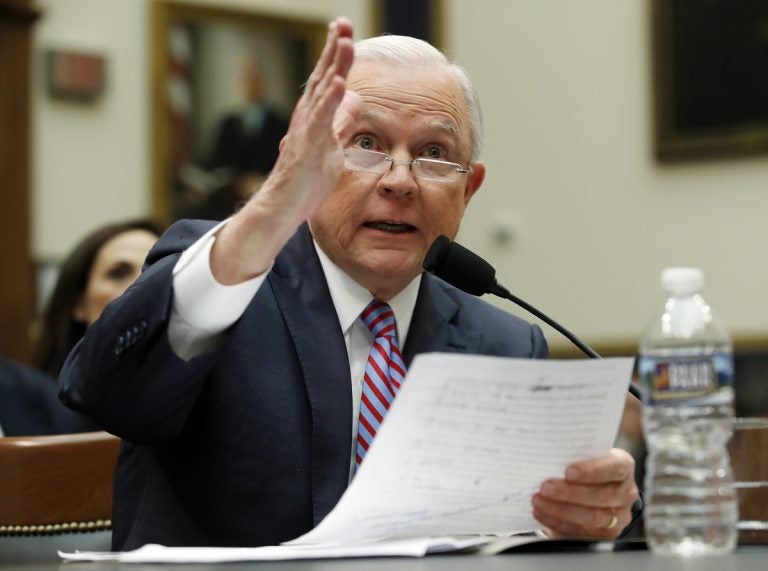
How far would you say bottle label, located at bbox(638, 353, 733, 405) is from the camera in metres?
1.81

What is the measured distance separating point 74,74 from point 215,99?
3.36 ft

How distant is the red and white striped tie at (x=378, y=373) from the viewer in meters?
2.44

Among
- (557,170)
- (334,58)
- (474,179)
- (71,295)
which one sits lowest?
(71,295)

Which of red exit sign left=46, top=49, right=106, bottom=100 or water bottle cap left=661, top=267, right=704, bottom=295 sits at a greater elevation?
red exit sign left=46, top=49, right=106, bottom=100

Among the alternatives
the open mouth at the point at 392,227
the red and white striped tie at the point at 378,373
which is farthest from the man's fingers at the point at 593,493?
the open mouth at the point at 392,227

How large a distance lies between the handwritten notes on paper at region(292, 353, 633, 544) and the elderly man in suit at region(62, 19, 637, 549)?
0.27 ft

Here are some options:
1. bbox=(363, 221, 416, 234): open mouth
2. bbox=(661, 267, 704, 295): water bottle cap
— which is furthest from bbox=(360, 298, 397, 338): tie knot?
bbox=(661, 267, 704, 295): water bottle cap

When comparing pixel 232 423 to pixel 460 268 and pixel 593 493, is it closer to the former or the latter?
pixel 460 268

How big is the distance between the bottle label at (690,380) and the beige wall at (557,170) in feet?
18.8

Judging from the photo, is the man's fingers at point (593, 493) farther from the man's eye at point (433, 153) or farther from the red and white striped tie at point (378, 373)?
the man's eye at point (433, 153)

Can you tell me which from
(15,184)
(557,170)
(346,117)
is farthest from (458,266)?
(557,170)

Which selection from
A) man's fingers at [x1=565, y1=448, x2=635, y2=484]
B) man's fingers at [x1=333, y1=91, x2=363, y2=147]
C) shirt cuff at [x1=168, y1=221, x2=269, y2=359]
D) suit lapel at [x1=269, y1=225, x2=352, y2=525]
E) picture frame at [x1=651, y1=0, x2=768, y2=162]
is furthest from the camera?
picture frame at [x1=651, y1=0, x2=768, y2=162]

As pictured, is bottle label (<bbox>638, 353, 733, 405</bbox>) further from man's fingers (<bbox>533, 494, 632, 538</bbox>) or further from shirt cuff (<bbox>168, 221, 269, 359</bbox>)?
shirt cuff (<bbox>168, 221, 269, 359</bbox>)

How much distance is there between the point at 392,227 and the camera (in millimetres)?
2697
